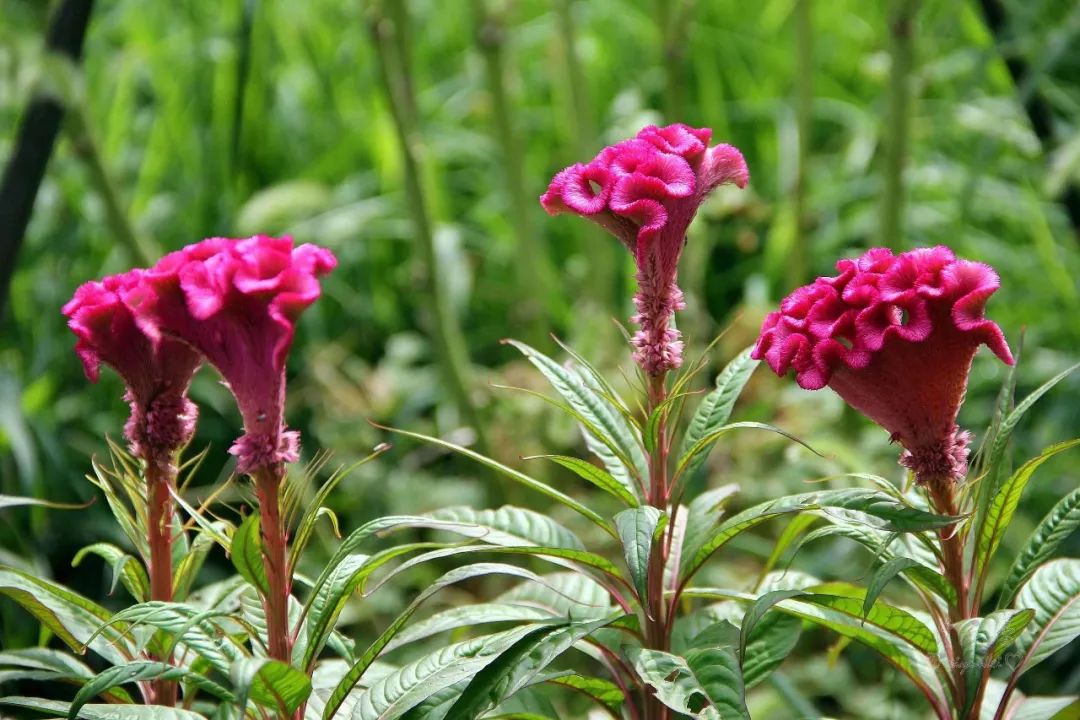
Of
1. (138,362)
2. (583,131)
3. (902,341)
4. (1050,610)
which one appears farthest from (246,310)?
(583,131)

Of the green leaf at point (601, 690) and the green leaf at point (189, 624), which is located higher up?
the green leaf at point (189, 624)

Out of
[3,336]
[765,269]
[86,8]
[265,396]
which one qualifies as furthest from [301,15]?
→ [265,396]

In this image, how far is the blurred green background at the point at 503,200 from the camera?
89.2 inches

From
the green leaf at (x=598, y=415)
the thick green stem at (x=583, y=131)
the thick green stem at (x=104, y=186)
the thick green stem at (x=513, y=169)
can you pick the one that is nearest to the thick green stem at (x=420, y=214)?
the thick green stem at (x=513, y=169)

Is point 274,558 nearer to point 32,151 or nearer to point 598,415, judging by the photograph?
point 598,415

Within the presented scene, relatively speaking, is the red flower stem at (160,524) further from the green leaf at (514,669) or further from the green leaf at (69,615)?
A: the green leaf at (514,669)

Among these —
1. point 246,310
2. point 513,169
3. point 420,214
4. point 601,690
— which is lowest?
point 601,690

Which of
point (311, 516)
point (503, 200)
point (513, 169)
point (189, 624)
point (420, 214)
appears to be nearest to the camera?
Result: point (189, 624)

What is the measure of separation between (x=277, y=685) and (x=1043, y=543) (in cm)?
62

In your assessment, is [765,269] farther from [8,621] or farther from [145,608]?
[145,608]

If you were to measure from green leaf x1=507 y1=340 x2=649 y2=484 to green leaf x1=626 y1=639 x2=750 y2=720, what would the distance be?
6.6 inches

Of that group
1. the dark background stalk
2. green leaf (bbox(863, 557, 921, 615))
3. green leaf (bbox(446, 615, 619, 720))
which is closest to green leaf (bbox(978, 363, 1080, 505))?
green leaf (bbox(863, 557, 921, 615))

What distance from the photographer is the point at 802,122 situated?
2498mm

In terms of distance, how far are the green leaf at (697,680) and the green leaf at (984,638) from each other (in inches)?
6.7
